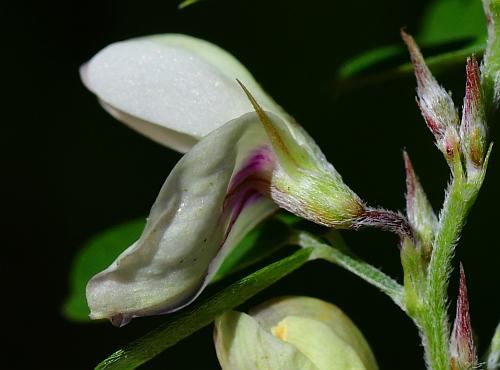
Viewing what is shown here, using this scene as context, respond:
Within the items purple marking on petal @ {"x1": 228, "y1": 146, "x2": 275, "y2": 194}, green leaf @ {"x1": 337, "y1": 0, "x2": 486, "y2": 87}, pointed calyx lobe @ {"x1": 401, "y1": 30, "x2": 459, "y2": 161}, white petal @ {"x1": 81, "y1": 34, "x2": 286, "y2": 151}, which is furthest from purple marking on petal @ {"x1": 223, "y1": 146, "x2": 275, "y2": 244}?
green leaf @ {"x1": 337, "y1": 0, "x2": 486, "y2": 87}

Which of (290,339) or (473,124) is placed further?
(290,339)

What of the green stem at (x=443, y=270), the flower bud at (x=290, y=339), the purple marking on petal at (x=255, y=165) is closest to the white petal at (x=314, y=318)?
the flower bud at (x=290, y=339)

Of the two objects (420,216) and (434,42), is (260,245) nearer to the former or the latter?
(420,216)

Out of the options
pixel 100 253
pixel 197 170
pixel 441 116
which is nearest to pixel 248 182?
pixel 197 170

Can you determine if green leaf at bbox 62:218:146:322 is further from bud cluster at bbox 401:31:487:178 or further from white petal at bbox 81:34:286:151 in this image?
bud cluster at bbox 401:31:487:178

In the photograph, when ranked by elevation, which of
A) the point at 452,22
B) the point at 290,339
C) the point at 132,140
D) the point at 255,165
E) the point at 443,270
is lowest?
the point at 132,140

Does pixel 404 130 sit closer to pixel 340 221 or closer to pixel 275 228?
pixel 275 228

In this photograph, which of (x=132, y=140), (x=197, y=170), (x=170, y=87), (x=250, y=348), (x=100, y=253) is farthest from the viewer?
(x=132, y=140)

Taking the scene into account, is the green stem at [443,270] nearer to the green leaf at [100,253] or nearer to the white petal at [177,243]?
the white petal at [177,243]
